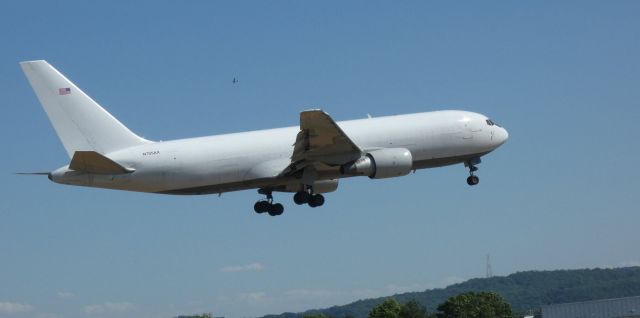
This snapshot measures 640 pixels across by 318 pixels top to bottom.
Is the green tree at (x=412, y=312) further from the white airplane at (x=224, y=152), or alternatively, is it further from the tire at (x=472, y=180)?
the white airplane at (x=224, y=152)

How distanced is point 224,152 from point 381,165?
854 centimetres

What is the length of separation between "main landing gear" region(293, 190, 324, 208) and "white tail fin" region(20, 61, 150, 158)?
983 centimetres

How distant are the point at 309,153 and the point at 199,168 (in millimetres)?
5995

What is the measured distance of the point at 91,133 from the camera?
2279 inches

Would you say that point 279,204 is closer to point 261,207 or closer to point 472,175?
point 261,207

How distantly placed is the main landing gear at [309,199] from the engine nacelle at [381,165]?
137 inches

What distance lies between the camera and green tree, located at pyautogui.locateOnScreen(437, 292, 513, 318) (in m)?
116

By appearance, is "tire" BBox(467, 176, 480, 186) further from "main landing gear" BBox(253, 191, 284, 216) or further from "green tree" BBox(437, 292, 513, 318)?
"green tree" BBox(437, 292, 513, 318)

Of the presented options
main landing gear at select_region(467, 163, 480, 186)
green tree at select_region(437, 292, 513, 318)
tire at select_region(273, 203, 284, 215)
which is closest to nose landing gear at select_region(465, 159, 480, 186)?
main landing gear at select_region(467, 163, 480, 186)

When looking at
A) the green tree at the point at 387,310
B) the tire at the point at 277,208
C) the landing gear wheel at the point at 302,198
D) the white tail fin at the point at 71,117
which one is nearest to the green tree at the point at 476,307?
the green tree at the point at 387,310

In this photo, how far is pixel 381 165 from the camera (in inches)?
2303

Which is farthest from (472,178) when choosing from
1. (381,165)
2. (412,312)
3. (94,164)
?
(412,312)

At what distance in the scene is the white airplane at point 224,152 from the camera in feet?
186

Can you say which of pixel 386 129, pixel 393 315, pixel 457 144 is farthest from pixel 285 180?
pixel 393 315
